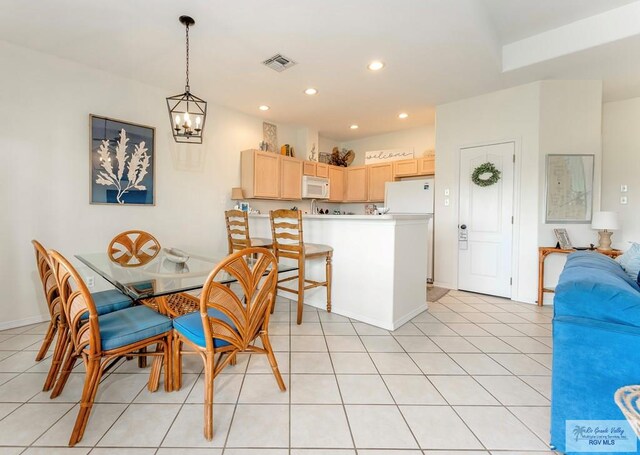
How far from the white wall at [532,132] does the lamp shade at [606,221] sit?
0.92 feet

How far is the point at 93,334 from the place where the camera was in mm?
1346

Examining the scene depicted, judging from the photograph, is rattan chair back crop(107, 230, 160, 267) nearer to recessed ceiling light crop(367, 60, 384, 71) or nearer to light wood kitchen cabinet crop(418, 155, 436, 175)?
recessed ceiling light crop(367, 60, 384, 71)

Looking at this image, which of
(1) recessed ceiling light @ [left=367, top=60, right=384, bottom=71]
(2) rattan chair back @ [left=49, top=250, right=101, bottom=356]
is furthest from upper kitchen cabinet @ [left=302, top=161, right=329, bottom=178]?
(2) rattan chair back @ [left=49, top=250, right=101, bottom=356]

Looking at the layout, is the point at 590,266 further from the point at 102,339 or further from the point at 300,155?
the point at 300,155

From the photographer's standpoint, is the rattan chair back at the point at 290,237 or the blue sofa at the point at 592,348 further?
the rattan chair back at the point at 290,237

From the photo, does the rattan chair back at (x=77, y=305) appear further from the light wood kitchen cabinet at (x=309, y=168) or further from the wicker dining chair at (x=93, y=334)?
the light wood kitchen cabinet at (x=309, y=168)

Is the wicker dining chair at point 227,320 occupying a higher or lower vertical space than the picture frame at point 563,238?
lower

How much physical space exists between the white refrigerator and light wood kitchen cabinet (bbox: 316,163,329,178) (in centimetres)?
115

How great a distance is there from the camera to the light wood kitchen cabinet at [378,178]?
5.21 meters

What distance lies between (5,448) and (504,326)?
3.46m

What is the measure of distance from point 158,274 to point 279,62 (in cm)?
234

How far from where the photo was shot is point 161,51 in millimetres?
2758

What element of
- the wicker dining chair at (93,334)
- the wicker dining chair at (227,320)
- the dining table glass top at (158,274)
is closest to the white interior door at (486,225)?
the dining table glass top at (158,274)

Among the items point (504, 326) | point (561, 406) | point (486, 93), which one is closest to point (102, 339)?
point (561, 406)
